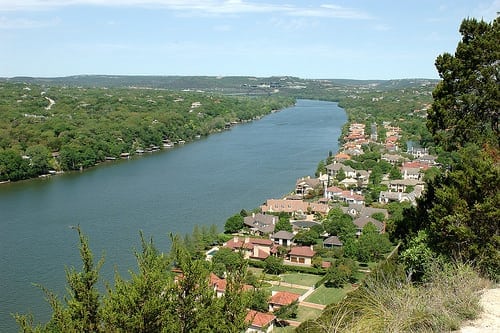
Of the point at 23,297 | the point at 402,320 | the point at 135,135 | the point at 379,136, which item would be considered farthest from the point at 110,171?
the point at 402,320

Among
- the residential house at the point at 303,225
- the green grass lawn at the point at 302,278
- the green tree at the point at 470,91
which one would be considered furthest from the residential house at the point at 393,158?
the green tree at the point at 470,91

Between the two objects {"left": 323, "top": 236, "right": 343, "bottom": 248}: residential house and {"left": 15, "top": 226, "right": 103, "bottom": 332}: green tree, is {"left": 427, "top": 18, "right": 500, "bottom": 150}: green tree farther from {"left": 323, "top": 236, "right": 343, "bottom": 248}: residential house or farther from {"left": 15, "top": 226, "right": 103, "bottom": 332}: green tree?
{"left": 323, "top": 236, "right": 343, "bottom": 248}: residential house

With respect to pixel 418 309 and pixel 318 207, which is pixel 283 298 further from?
pixel 318 207

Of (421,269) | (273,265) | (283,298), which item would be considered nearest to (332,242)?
(273,265)

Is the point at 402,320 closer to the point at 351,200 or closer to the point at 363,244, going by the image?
the point at 363,244

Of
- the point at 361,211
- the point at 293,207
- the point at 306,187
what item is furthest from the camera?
the point at 306,187

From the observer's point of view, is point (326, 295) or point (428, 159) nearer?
point (326, 295)

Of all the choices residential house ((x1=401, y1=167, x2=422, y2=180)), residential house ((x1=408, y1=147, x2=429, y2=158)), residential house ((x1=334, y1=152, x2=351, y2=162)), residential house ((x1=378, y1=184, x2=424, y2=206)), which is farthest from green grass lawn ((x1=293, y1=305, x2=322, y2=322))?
residential house ((x1=408, y1=147, x2=429, y2=158))

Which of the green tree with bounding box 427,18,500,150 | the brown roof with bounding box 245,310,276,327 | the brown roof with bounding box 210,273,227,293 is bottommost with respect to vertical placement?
the brown roof with bounding box 245,310,276,327
